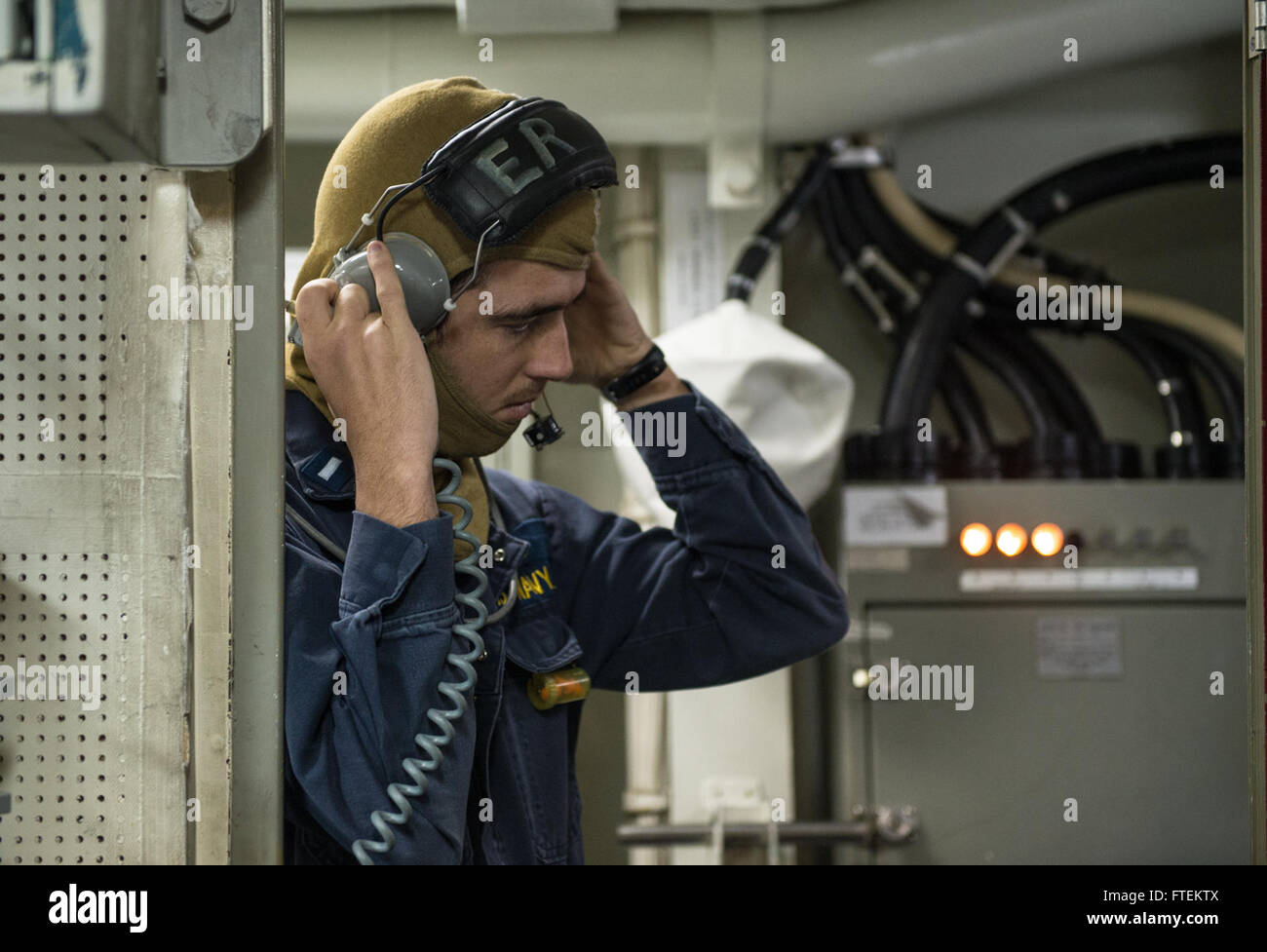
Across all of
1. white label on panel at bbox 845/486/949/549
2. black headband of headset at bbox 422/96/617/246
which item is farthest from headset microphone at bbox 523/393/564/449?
white label on panel at bbox 845/486/949/549

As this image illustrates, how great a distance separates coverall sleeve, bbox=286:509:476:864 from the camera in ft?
3.28

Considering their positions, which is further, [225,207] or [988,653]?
[988,653]

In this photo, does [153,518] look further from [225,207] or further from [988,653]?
[988,653]

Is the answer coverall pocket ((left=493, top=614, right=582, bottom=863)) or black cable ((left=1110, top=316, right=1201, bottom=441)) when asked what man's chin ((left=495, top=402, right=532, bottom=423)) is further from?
black cable ((left=1110, top=316, right=1201, bottom=441))

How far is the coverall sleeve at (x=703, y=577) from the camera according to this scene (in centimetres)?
142

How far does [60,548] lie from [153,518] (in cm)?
7

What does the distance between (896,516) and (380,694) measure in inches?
63.3

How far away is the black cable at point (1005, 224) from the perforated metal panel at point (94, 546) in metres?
1.89

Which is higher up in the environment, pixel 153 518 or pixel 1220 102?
pixel 1220 102

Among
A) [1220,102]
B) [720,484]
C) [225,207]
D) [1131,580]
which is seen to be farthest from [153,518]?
[1220,102]

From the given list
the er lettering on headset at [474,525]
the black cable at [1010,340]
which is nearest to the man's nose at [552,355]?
the er lettering on headset at [474,525]

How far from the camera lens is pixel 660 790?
2.64 metres

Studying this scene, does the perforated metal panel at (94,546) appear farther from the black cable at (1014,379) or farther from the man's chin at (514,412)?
the black cable at (1014,379)

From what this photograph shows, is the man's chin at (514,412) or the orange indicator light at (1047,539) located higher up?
the man's chin at (514,412)
